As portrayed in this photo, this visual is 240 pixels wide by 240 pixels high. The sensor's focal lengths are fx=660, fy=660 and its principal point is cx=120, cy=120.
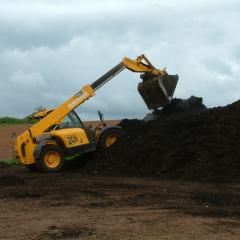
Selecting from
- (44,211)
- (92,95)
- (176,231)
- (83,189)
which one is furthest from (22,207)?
(92,95)

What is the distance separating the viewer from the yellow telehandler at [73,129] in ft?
67.1

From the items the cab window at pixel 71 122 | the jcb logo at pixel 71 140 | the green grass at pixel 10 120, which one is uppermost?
the green grass at pixel 10 120

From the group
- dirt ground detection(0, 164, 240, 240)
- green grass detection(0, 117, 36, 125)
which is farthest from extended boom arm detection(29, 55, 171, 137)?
green grass detection(0, 117, 36, 125)

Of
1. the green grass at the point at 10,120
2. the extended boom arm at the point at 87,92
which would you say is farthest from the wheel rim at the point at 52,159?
the green grass at the point at 10,120

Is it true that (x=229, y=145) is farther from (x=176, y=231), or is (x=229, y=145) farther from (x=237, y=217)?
(x=176, y=231)

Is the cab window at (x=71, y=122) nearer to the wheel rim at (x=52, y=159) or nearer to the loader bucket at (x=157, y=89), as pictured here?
the wheel rim at (x=52, y=159)

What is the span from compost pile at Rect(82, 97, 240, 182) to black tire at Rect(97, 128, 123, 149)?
250 millimetres

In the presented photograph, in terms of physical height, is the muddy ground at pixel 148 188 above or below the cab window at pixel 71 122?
below

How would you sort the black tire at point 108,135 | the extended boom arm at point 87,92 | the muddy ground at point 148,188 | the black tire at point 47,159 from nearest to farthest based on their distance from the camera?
the muddy ground at point 148,188 < the black tire at point 47,159 < the extended boom arm at point 87,92 < the black tire at point 108,135

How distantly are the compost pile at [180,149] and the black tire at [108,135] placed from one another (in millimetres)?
250

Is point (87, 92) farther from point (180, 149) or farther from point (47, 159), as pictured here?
point (180, 149)

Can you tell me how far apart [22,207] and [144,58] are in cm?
1083

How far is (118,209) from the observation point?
39.4 feet

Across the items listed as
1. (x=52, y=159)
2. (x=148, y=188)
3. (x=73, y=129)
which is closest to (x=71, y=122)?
(x=73, y=129)
